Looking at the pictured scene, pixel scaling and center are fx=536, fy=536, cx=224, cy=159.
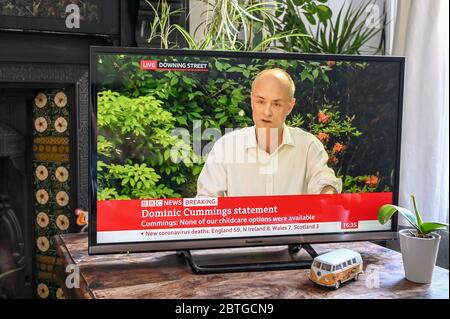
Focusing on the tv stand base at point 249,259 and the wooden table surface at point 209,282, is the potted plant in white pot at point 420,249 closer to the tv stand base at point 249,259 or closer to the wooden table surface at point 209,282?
the wooden table surface at point 209,282

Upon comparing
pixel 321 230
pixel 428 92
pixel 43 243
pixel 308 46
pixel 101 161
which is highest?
pixel 308 46

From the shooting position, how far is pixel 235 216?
1.58 m

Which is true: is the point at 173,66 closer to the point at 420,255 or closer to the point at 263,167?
the point at 263,167

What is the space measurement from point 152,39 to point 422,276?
134 cm

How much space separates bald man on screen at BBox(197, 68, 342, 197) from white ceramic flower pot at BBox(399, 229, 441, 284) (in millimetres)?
344

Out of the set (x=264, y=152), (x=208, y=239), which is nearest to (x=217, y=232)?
(x=208, y=239)

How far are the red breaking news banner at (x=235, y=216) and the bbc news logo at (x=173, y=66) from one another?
0.37 metres

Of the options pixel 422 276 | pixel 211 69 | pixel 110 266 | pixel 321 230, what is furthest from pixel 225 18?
pixel 422 276

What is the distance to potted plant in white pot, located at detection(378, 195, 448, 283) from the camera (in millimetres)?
1481

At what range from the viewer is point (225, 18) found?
1.86m

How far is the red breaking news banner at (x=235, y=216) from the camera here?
1519mm

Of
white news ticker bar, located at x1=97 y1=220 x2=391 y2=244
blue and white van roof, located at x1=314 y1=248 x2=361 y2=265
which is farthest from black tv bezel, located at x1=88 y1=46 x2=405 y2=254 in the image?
blue and white van roof, located at x1=314 y1=248 x2=361 y2=265

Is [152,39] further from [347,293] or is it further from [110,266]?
[347,293]

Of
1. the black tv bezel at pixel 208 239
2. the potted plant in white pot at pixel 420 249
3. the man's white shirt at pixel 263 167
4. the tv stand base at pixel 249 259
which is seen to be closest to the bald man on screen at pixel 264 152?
the man's white shirt at pixel 263 167
